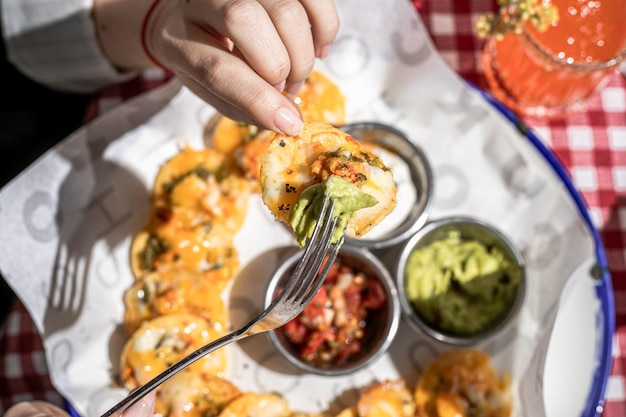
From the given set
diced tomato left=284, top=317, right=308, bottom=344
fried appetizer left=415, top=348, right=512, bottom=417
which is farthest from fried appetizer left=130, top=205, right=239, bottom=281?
fried appetizer left=415, top=348, right=512, bottom=417

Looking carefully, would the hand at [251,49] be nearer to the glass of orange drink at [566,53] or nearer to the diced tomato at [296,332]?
the diced tomato at [296,332]

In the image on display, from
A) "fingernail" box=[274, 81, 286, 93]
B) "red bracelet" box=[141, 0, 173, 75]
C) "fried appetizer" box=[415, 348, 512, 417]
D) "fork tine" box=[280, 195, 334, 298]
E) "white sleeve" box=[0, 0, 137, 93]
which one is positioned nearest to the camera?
"fork tine" box=[280, 195, 334, 298]

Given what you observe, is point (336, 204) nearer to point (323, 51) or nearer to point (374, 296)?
point (323, 51)

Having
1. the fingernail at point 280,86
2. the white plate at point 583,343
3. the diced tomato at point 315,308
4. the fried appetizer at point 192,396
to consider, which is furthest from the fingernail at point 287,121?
the white plate at point 583,343

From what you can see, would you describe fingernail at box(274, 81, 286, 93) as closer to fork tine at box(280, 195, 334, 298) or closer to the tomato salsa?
fork tine at box(280, 195, 334, 298)

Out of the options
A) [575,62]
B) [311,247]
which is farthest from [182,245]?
[575,62]

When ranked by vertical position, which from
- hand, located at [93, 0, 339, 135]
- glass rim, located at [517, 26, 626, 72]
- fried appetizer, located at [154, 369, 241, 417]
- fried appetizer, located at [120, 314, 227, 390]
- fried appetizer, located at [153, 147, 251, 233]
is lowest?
fried appetizer, located at [154, 369, 241, 417]

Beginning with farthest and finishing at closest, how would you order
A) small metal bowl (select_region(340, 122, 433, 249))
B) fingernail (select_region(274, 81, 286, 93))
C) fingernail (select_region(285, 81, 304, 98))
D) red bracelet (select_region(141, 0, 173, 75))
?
small metal bowl (select_region(340, 122, 433, 249)) < red bracelet (select_region(141, 0, 173, 75)) < fingernail (select_region(285, 81, 304, 98)) < fingernail (select_region(274, 81, 286, 93))
